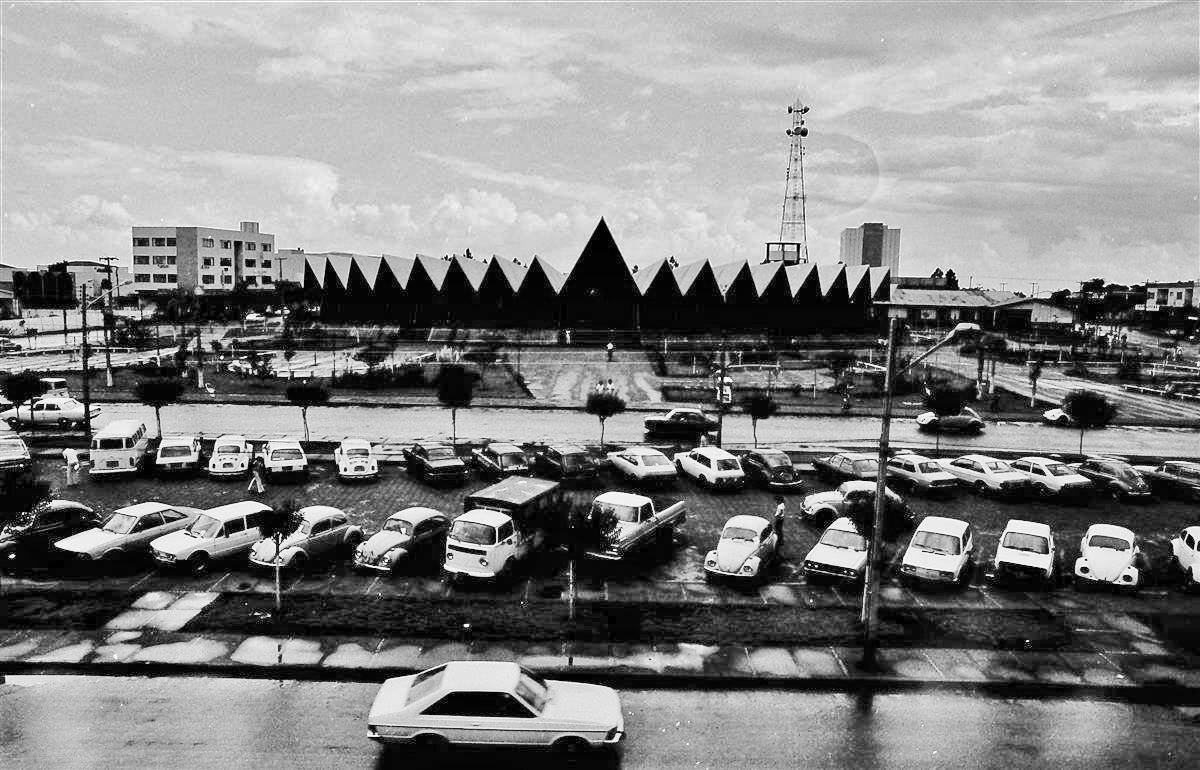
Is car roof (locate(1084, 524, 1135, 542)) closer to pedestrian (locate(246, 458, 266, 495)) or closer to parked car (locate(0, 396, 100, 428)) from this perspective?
pedestrian (locate(246, 458, 266, 495))

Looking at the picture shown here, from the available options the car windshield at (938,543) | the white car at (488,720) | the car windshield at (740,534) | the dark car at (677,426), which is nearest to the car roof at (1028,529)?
the car windshield at (938,543)

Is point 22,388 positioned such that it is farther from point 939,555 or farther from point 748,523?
point 939,555

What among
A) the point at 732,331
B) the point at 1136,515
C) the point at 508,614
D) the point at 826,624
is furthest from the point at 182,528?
the point at 732,331

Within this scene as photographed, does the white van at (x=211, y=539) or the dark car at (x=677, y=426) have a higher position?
the dark car at (x=677, y=426)

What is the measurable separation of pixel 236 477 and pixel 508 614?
15.0 metres

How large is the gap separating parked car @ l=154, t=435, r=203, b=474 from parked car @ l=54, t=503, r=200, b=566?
281 inches

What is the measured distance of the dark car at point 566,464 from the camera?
1064 inches

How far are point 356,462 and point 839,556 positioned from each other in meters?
16.0

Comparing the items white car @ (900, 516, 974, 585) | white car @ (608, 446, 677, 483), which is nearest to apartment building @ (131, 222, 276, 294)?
white car @ (608, 446, 677, 483)

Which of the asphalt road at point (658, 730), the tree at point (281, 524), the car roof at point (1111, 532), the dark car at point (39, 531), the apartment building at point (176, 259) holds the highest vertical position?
the apartment building at point (176, 259)

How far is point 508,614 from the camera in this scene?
16141mm

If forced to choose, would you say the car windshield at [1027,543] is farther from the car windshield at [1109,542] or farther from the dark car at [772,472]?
the dark car at [772,472]

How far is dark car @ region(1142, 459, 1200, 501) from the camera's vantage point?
86.9ft

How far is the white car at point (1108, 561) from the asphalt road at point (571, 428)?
1471cm
